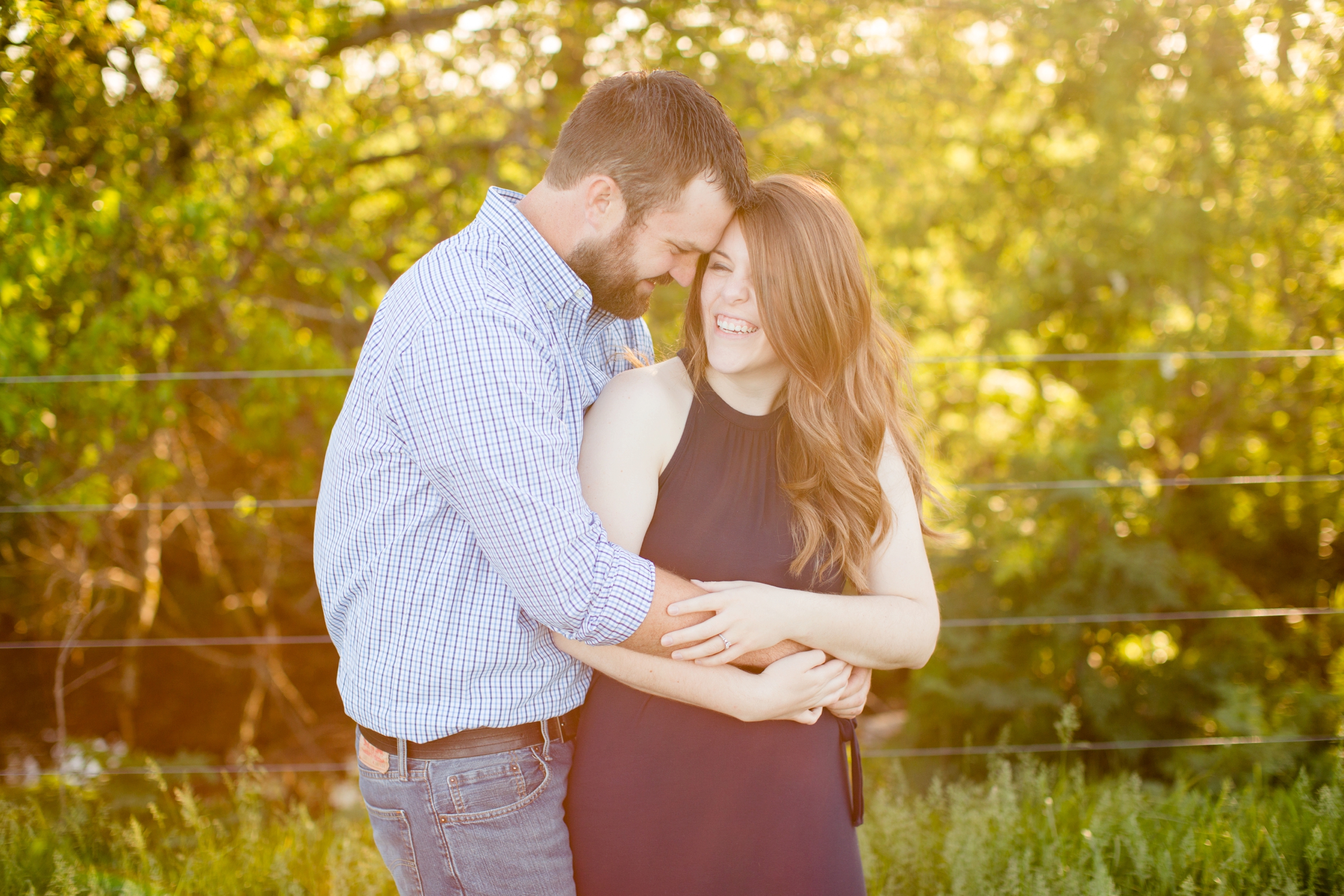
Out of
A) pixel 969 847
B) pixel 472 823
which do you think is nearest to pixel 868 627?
pixel 472 823

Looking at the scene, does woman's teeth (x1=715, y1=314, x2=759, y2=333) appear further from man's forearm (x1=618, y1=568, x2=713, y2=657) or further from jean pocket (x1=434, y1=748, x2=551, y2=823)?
jean pocket (x1=434, y1=748, x2=551, y2=823)

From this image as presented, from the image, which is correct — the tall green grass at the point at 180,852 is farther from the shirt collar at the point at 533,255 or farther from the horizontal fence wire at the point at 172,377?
the shirt collar at the point at 533,255

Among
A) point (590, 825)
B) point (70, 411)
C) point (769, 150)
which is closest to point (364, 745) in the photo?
point (590, 825)

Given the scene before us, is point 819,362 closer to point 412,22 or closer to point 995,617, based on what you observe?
point 995,617

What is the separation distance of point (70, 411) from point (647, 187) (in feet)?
10.8

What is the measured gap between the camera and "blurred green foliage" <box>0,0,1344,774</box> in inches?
148

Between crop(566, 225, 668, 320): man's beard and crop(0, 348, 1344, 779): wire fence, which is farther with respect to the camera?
crop(0, 348, 1344, 779): wire fence

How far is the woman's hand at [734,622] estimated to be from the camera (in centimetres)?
141

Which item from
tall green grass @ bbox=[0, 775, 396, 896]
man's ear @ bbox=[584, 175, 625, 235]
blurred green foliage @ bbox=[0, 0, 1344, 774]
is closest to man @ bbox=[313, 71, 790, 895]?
man's ear @ bbox=[584, 175, 625, 235]

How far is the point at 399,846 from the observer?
4.87 feet

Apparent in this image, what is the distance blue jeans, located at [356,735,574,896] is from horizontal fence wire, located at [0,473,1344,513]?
178cm

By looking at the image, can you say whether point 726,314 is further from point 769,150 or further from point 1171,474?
point 1171,474

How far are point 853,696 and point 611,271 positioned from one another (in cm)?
87

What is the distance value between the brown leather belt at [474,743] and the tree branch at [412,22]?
4331mm
